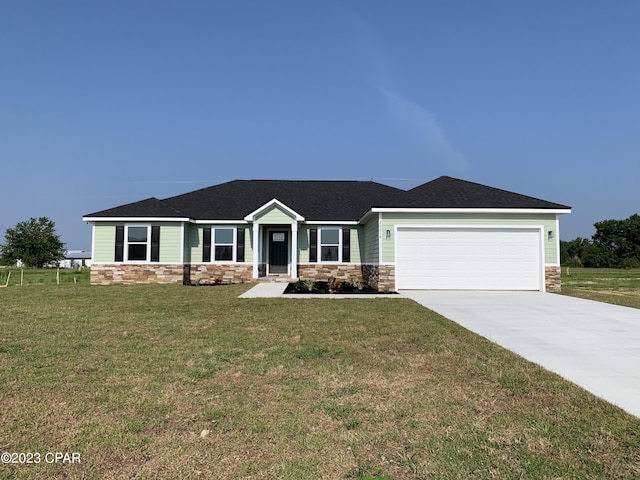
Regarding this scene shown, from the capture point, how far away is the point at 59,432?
3.00 metres

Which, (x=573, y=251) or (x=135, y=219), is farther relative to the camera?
(x=573, y=251)

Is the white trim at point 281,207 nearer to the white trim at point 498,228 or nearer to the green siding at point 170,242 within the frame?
the green siding at point 170,242

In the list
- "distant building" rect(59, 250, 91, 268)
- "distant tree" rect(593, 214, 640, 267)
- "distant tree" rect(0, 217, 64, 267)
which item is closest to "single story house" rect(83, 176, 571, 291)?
"distant tree" rect(0, 217, 64, 267)

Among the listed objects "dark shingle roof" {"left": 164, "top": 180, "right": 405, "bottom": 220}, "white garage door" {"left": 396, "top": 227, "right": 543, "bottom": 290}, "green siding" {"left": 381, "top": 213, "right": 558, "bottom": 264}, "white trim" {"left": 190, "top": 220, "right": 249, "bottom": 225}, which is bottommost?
"white garage door" {"left": 396, "top": 227, "right": 543, "bottom": 290}

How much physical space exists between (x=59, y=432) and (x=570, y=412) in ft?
13.4

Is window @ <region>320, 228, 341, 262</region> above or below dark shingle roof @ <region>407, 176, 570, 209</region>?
below

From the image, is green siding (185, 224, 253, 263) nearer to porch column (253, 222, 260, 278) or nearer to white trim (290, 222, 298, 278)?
porch column (253, 222, 260, 278)

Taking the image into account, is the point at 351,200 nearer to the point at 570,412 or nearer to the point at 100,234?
the point at 100,234

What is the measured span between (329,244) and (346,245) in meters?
0.80

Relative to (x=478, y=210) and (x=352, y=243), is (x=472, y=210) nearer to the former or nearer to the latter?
(x=478, y=210)

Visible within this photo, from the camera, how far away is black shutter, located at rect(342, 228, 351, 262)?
1881 centimetres

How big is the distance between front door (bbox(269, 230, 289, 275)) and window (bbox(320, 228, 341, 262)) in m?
1.82

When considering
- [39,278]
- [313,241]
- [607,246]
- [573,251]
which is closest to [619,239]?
[607,246]

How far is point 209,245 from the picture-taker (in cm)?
1873
